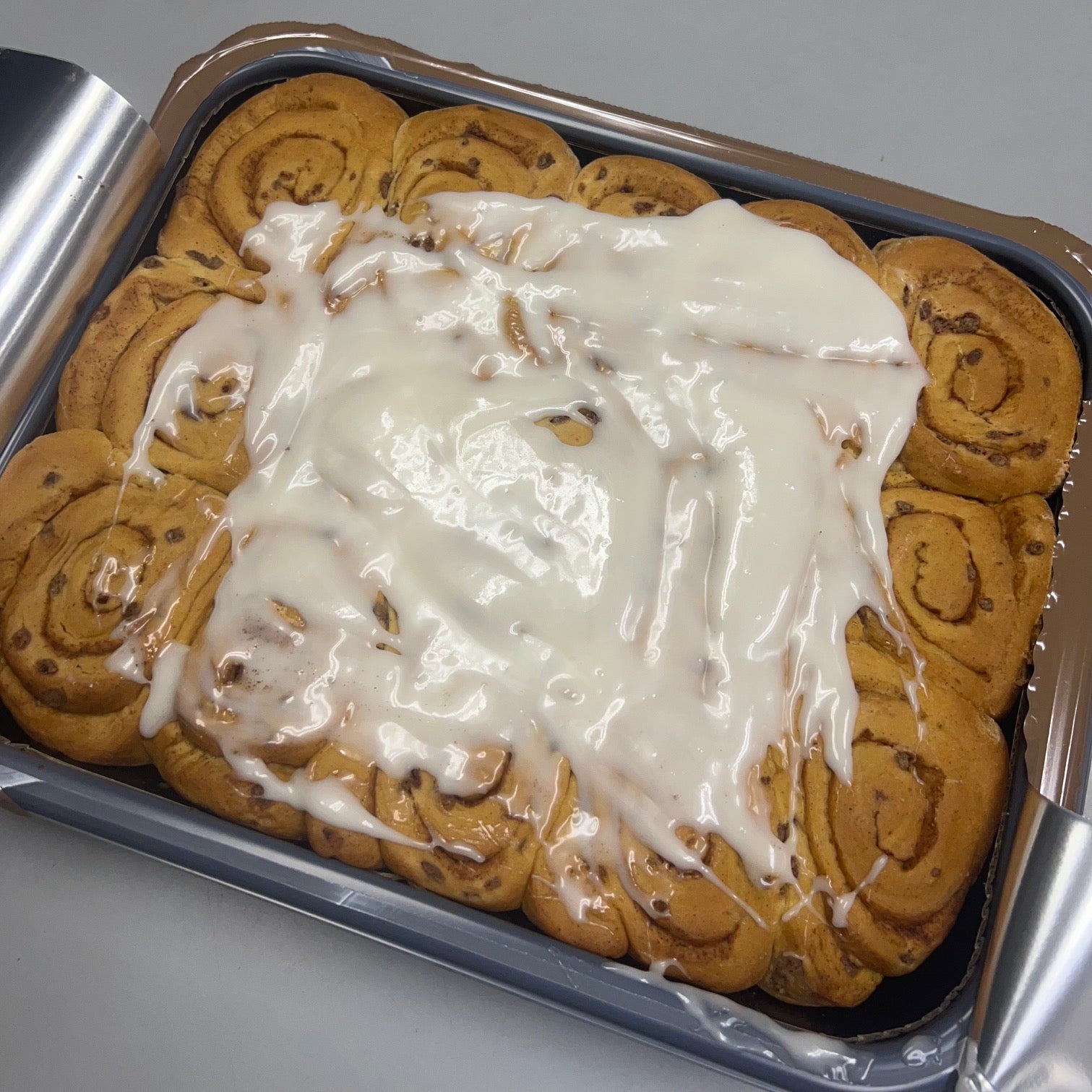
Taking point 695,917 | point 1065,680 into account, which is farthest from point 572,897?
point 1065,680

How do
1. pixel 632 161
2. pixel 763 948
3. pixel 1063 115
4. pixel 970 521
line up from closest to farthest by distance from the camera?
1. pixel 763 948
2. pixel 970 521
3. pixel 632 161
4. pixel 1063 115

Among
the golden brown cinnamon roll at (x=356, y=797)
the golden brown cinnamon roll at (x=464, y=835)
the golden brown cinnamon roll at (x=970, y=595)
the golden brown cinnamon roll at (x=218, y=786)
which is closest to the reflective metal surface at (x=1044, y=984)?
the golden brown cinnamon roll at (x=970, y=595)

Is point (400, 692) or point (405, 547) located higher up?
point (405, 547)

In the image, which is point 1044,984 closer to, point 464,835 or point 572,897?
point 572,897

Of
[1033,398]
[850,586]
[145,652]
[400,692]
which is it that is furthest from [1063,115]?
[145,652]

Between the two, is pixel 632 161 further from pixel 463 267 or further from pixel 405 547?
pixel 405 547

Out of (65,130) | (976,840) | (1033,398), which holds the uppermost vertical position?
(1033,398)
